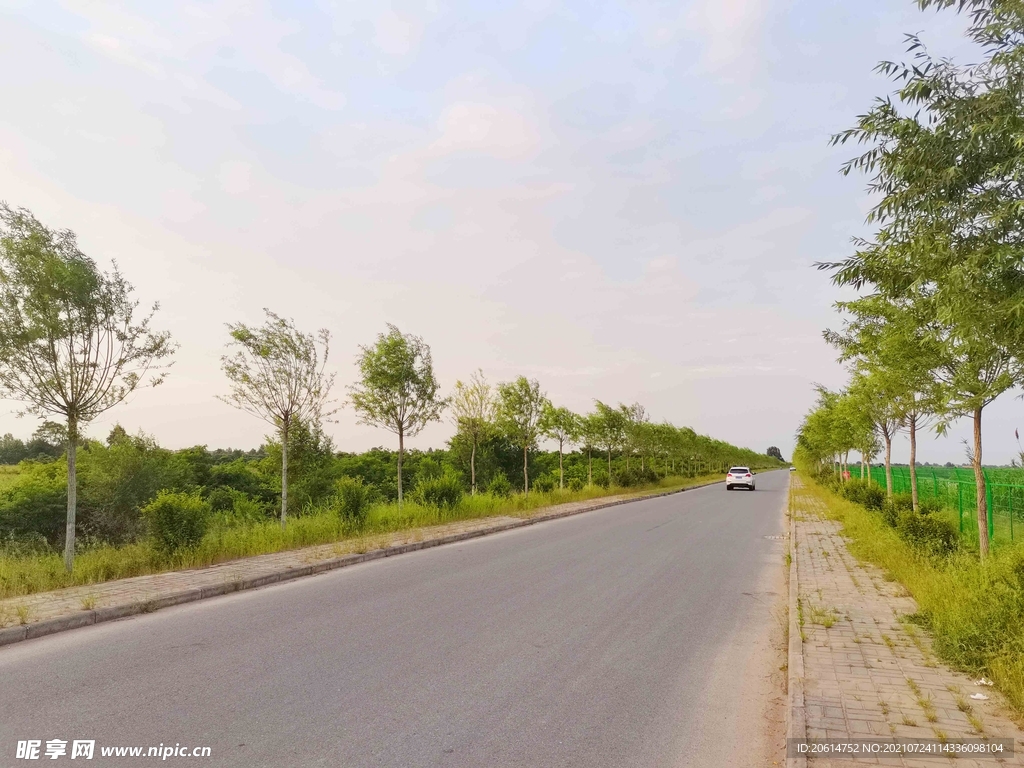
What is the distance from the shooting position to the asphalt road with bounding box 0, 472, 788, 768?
4156 mm

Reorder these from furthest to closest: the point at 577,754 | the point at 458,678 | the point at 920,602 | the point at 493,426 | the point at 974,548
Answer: the point at 493,426
the point at 974,548
the point at 920,602
the point at 458,678
the point at 577,754

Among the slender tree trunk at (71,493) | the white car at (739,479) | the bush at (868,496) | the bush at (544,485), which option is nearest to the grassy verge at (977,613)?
the bush at (868,496)

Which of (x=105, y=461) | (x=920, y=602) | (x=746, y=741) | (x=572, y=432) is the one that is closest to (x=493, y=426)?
(x=572, y=432)

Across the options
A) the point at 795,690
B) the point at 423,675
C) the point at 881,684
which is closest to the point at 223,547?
the point at 423,675

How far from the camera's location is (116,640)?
6.58 m

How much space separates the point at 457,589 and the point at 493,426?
18822 millimetres

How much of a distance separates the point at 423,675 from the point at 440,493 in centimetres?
1508

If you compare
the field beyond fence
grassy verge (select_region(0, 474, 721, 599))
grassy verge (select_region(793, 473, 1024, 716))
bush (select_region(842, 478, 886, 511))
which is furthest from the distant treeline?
the field beyond fence

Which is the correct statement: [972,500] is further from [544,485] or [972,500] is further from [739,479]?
[739,479]

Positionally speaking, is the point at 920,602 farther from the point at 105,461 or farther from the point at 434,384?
the point at 105,461

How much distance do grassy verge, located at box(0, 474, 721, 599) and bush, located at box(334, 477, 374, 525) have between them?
8.6 inches

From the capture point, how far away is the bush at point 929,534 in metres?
10.3

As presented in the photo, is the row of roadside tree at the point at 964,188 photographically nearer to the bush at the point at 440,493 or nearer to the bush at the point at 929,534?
the bush at the point at 929,534

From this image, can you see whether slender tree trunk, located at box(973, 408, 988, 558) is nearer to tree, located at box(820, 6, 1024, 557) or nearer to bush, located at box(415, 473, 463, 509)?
tree, located at box(820, 6, 1024, 557)
